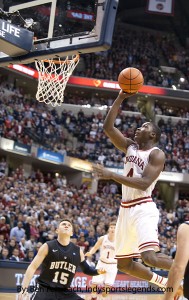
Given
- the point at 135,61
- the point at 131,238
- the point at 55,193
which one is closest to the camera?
the point at 131,238

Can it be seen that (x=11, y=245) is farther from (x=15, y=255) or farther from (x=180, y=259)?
(x=180, y=259)

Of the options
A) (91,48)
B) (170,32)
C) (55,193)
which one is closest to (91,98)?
(170,32)

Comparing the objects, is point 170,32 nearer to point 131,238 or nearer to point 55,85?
point 55,85

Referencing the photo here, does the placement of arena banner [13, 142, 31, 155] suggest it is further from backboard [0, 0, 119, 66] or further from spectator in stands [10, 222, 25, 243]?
backboard [0, 0, 119, 66]

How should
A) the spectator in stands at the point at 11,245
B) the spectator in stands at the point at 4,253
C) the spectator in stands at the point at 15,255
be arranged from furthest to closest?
the spectator in stands at the point at 11,245 → the spectator in stands at the point at 15,255 → the spectator in stands at the point at 4,253

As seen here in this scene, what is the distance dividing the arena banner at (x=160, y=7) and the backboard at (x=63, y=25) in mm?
25043

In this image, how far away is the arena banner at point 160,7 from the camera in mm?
31766

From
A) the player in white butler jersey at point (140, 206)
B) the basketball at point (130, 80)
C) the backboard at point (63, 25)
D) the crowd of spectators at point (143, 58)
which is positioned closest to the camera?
the player in white butler jersey at point (140, 206)

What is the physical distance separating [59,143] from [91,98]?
6535mm

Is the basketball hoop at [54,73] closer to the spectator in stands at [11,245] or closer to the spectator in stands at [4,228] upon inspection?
the spectator in stands at [11,245]

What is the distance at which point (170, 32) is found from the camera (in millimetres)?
39188

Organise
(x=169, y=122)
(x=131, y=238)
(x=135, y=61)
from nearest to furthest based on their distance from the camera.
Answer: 1. (x=131, y=238)
2. (x=169, y=122)
3. (x=135, y=61)

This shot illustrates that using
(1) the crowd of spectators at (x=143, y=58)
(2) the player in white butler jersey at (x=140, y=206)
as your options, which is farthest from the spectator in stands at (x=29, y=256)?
(1) the crowd of spectators at (x=143, y=58)

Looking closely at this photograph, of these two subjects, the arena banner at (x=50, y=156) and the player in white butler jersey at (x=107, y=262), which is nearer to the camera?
the player in white butler jersey at (x=107, y=262)
